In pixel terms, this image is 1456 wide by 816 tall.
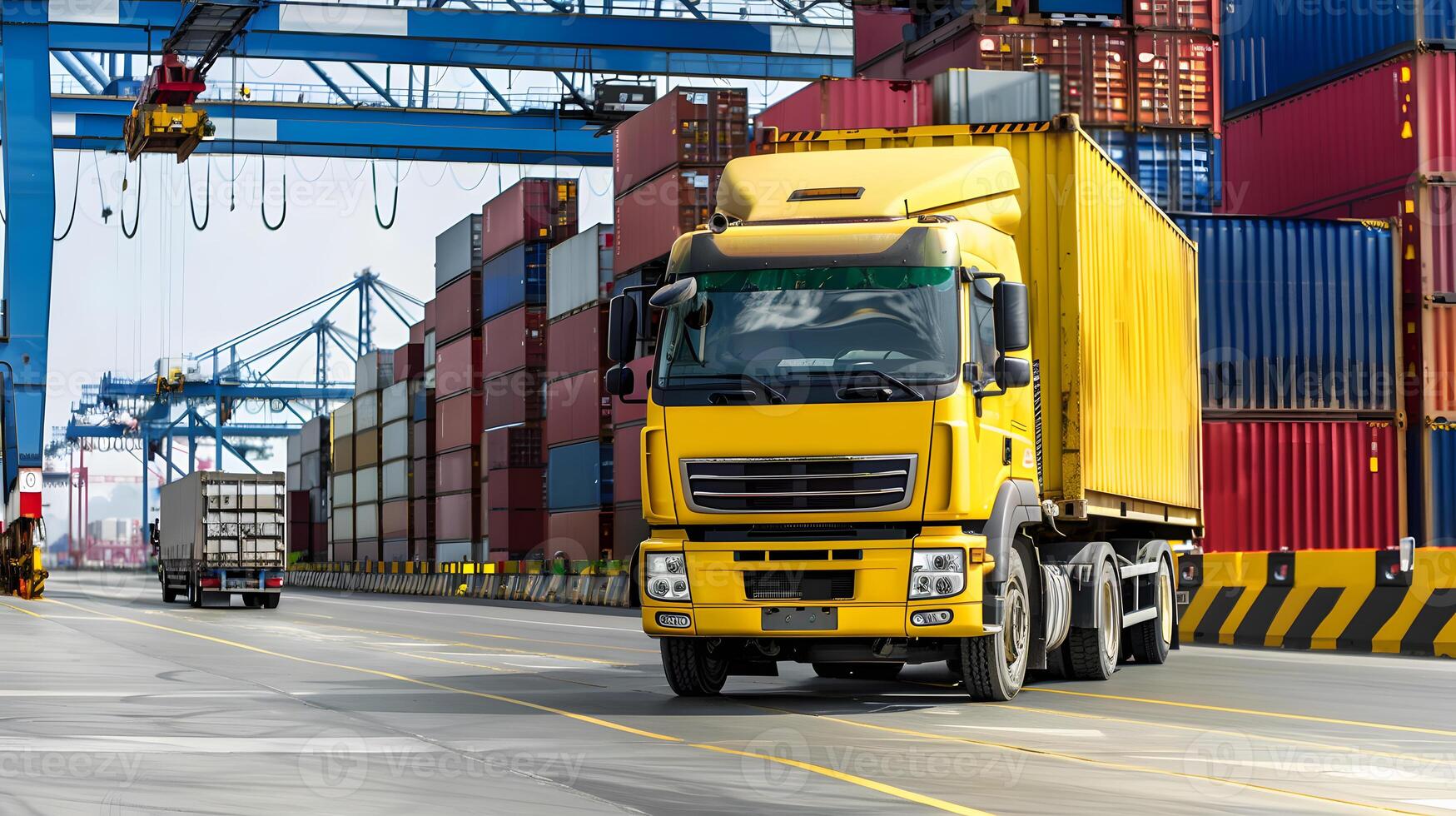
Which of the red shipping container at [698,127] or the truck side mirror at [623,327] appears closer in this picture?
the truck side mirror at [623,327]

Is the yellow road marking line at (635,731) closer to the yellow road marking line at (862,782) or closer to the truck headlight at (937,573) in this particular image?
the yellow road marking line at (862,782)

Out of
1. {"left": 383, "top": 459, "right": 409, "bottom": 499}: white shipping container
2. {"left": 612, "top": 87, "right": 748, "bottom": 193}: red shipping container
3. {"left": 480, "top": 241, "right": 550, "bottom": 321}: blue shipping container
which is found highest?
{"left": 612, "top": 87, "right": 748, "bottom": 193}: red shipping container

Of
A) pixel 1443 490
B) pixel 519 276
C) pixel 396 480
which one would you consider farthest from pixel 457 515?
pixel 1443 490

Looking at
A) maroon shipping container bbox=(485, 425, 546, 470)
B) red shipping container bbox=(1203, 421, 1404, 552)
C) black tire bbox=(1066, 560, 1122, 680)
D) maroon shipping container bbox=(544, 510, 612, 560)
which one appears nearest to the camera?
black tire bbox=(1066, 560, 1122, 680)

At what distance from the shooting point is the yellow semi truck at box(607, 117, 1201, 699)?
11258 millimetres

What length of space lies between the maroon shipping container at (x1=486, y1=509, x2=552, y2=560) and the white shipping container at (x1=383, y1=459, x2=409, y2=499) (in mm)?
14226

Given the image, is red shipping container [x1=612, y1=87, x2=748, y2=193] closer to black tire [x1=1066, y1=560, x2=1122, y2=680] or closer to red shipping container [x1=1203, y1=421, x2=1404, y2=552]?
red shipping container [x1=1203, y1=421, x2=1404, y2=552]

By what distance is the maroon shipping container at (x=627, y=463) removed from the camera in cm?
3747

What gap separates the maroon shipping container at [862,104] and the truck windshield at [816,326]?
15547mm

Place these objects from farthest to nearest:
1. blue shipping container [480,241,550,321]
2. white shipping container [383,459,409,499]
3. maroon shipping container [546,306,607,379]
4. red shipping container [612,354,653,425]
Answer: white shipping container [383,459,409,499] < blue shipping container [480,241,550,321] < maroon shipping container [546,306,607,379] < red shipping container [612,354,653,425]

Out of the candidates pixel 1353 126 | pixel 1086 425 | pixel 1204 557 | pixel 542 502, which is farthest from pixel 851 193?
pixel 542 502

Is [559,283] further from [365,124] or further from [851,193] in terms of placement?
[851,193]

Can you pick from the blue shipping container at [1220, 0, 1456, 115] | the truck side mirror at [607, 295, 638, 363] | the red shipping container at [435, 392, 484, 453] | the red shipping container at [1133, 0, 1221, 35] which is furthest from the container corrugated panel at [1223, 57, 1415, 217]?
the red shipping container at [435, 392, 484, 453]

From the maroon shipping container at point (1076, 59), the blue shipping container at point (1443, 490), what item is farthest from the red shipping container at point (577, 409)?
the blue shipping container at point (1443, 490)
